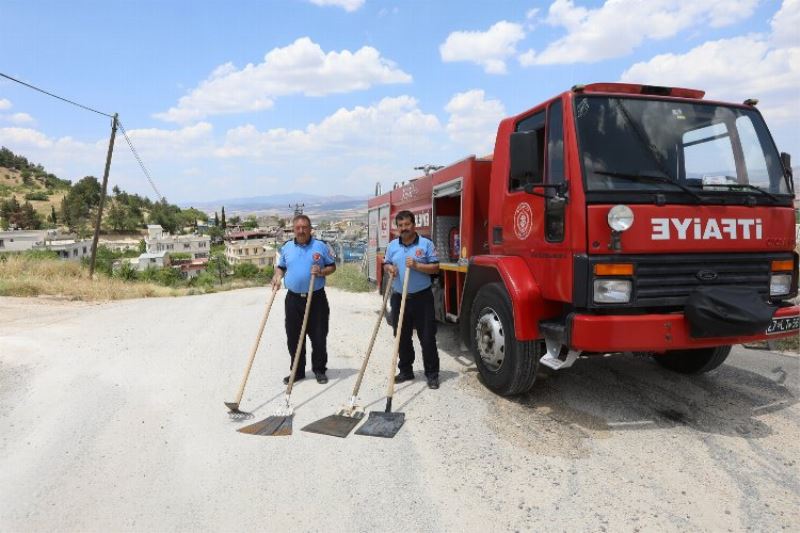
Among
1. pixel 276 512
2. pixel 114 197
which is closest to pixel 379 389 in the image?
pixel 276 512

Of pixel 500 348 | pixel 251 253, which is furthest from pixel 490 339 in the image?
pixel 251 253

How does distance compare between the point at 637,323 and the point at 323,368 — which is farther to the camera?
the point at 323,368

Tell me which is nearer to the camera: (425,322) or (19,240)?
(425,322)

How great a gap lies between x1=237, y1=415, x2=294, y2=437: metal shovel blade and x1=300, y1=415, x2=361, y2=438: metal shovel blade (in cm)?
15

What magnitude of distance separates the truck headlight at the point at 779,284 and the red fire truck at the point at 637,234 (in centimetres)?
2

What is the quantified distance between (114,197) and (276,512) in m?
126

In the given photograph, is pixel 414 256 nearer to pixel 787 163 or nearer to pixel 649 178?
pixel 649 178

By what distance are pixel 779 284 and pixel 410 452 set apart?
124 inches

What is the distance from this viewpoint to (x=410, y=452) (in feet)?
11.5

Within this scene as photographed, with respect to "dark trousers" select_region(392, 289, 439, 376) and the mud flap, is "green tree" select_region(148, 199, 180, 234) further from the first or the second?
the mud flap

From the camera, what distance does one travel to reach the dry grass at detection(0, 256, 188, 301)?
1148 cm

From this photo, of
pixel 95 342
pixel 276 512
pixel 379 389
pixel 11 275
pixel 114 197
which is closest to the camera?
pixel 276 512

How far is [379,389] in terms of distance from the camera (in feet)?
16.1

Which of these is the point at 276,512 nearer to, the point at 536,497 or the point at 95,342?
the point at 536,497
